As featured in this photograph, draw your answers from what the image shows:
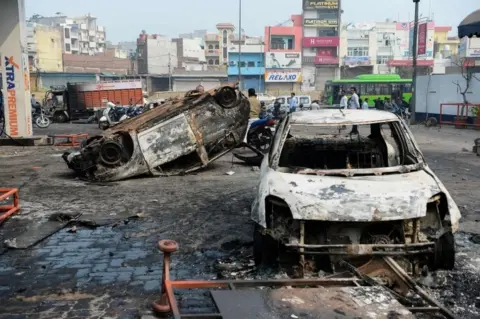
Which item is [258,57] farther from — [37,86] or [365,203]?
[365,203]

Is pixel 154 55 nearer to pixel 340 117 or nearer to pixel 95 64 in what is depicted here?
pixel 95 64

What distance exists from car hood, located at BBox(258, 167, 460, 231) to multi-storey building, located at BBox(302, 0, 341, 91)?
2713 inches

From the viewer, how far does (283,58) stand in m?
73.1

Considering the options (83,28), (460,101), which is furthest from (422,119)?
(83,28)

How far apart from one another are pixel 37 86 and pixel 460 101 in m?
45.2

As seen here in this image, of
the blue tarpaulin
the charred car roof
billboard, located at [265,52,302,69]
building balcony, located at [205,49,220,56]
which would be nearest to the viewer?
the charred car roof

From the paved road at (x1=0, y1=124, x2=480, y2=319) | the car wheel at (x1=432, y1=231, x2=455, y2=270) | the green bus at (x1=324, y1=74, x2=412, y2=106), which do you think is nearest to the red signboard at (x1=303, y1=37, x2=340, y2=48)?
the green bus at (x1=324, y1=74, x2=412, y2=106)

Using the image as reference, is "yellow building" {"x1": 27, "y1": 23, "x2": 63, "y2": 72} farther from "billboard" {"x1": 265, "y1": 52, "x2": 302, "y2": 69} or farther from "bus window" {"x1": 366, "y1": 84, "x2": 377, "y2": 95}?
"bus window" {"x1": 366, "y1": 84, "x2": 377, "y2": 95}

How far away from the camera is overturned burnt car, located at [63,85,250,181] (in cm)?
988

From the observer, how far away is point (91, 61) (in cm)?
7744

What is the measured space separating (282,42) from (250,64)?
657 centimetres

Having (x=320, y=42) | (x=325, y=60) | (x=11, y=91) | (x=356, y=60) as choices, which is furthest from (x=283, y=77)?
(x=11, y=91)

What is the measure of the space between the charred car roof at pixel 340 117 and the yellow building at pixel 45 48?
223 ft

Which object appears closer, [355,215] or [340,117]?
[355,215]
